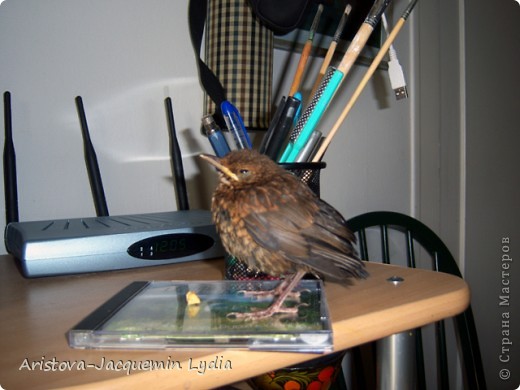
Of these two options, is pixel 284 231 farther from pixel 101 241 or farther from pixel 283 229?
pixel 101 241

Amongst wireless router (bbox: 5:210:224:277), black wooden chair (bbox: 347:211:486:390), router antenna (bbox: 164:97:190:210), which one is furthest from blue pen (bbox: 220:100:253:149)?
black wooden chair (bbox: 347:211:486:390)

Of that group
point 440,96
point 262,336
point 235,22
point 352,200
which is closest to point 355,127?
point 352,200

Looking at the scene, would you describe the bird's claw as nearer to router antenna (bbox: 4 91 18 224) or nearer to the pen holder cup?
the pen holder cup

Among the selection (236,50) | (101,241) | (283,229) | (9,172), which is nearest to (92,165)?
(9,172)

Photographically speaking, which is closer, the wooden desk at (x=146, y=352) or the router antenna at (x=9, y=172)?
the wooden desk at (x=146, y=352)

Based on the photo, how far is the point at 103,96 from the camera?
76cm

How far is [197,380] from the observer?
0.27 m

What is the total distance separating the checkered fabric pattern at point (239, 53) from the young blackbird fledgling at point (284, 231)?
1.28 feet

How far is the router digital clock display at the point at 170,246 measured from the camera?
0.55 m

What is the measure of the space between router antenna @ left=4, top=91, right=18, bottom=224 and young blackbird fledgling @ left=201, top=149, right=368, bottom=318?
1.43 feet

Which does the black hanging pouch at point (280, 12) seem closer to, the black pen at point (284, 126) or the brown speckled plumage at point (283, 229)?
the black pen at point (284, 126)

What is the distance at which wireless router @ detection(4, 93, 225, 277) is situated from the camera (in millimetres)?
492

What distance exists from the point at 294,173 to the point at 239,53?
409 millimetres

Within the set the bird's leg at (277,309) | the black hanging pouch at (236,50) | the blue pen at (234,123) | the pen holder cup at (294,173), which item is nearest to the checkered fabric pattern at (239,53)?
the black hanging pouch at (236,50)
